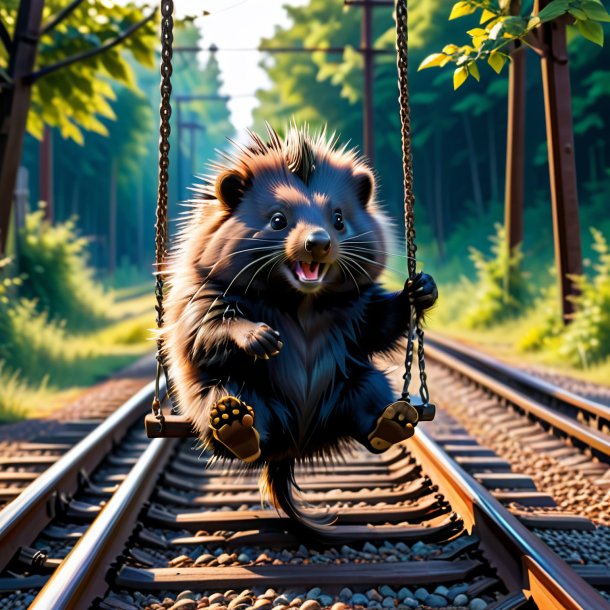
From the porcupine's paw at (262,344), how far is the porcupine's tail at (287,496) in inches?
31.4

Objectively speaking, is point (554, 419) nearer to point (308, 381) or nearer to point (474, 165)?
point (308, 381)

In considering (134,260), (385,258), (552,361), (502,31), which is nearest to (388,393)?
(385,258)

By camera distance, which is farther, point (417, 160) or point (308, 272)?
point (417, 160)

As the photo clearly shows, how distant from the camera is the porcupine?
2.66 m

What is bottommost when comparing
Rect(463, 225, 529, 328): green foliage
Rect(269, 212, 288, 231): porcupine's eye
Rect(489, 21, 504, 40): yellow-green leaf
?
Rect(269, 212, 288, 231): porcupine's eye

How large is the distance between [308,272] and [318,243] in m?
0.14

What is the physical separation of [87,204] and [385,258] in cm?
4475

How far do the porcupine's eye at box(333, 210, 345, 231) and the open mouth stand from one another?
204mm

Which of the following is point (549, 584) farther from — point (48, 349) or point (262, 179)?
point (48, 349)

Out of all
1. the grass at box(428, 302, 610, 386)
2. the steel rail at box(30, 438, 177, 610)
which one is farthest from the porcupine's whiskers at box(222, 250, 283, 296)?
the grass at box(428, 302, 610, 386)

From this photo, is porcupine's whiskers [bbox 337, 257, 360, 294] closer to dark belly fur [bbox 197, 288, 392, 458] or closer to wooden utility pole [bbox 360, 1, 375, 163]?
dark belly fur [bbox 197, 288, 392, 458]

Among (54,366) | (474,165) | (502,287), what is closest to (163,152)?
(54,366)

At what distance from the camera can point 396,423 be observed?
2732mm

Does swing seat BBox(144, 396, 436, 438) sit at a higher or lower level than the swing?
lower
